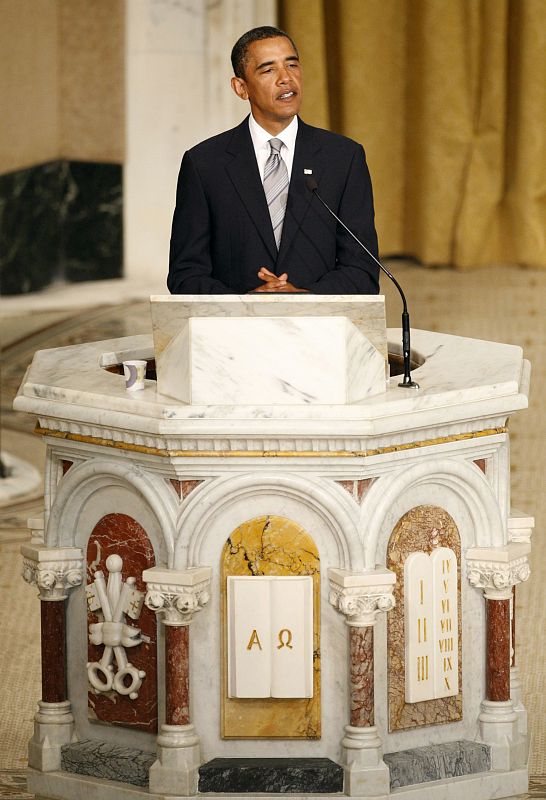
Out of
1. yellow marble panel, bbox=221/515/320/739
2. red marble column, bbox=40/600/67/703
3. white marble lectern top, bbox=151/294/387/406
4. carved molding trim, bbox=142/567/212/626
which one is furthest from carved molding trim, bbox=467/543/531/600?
red marble column, bbox=40/600/67/703

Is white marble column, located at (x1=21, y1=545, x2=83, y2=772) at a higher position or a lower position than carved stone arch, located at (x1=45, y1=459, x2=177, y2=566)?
lower

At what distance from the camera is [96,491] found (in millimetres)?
3891

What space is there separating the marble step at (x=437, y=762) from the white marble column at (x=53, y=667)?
31.1 inches

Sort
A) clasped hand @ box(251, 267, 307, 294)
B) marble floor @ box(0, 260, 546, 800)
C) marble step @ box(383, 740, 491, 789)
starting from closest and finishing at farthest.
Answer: marble step @ box(383, 740, 491, 789), clasped hand @ box(251, 267, 307, 294), marble floor @ box(0, 260, 546, 800)

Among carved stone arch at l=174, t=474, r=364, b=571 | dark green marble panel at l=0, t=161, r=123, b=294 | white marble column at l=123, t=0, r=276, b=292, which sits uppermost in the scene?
white marble column at l=123, t=0, r=276, b=292

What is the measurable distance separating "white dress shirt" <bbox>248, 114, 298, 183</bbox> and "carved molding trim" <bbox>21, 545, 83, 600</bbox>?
1036 millimetres

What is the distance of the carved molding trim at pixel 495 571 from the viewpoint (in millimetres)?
3859

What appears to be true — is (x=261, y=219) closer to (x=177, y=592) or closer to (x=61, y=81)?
(x=177, y=592)

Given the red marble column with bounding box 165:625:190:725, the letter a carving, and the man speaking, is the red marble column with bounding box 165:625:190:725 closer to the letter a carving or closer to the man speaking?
the letter a carving

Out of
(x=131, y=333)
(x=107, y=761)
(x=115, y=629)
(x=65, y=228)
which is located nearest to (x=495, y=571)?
(x=115, y=629)

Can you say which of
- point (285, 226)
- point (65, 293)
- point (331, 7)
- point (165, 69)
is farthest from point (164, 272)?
point (285, 226)

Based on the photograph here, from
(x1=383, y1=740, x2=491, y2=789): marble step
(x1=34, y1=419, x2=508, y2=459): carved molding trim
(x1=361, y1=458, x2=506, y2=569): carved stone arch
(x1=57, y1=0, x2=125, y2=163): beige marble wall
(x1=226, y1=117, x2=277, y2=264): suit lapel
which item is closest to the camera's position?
(x1=34, y1=419, x2=508, y2=459): carved molding trim

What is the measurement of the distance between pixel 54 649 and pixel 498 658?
3.48ft

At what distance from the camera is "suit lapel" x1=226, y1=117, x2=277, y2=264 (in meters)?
4.05
